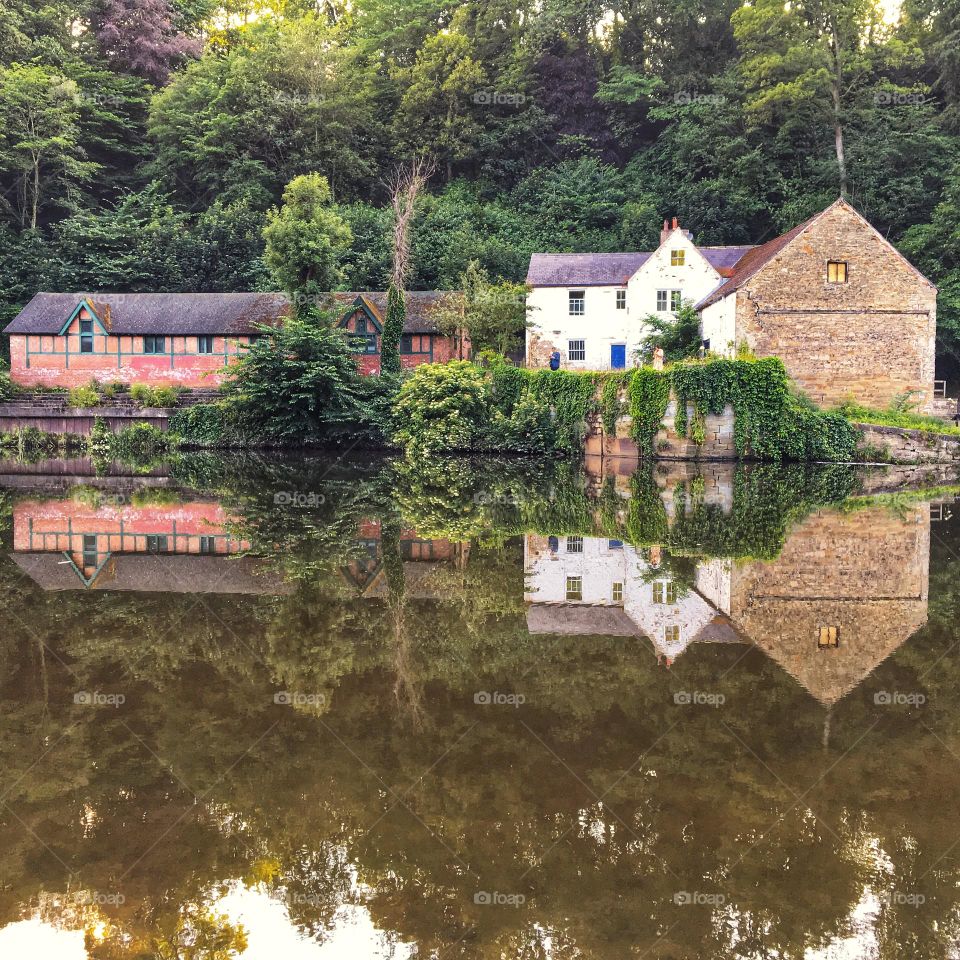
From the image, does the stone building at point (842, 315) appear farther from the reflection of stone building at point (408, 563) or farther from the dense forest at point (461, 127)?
the reflection of stone building at point (408, 563)

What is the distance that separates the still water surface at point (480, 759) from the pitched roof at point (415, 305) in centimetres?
3233

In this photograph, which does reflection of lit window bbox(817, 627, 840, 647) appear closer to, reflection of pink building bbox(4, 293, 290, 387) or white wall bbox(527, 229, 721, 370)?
white wall bbox(527, 229, 721, 370)

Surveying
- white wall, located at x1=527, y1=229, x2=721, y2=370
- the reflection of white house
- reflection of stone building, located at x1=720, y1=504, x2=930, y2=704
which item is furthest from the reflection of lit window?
white wall, located at x1=527, y1=229, x2=721, y2=370

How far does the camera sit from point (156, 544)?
12477mm

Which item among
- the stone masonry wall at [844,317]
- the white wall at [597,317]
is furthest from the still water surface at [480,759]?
the white wall at [597,317]

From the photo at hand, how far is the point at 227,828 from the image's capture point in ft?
13.9

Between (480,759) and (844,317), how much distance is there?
30.2m

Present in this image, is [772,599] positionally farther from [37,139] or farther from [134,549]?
[37,139]

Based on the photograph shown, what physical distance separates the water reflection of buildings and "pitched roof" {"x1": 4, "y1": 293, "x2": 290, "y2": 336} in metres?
33.7

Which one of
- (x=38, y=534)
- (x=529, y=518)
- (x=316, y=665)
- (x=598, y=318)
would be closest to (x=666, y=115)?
(x=598, y=318)

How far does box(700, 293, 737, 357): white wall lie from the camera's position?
103ft

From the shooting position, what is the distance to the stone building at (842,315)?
31.0 metres

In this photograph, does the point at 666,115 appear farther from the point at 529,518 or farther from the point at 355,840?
the point at 355,840

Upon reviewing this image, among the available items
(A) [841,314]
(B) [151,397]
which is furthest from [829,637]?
(B) [151,397]
